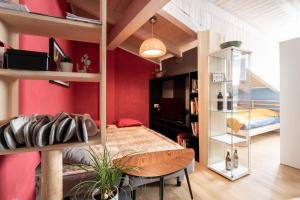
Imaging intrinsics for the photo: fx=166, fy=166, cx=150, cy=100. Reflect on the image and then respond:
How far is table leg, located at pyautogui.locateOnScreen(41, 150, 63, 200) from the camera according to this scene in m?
0.83

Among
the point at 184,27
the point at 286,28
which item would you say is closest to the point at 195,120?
the point at 184,27

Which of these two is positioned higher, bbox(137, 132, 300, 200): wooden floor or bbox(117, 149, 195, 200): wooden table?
bbox(117, 149, 195, 200): wooden table

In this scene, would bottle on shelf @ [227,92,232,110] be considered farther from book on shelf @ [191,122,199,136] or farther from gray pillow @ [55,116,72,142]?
gray pillow @ [55,116,72,142]

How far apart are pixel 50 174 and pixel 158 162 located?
1000 millimetres

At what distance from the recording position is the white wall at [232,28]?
288cm

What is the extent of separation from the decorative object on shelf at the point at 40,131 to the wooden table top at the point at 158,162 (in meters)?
0.74

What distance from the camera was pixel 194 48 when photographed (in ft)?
12.1

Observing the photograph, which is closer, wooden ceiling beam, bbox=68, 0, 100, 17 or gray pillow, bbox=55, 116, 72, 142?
gray pillow, bbox=55, 116, 72, 142

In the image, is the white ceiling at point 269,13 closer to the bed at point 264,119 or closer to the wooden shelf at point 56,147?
the bed at point 264,119

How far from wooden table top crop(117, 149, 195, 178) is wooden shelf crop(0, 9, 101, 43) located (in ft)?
3.54

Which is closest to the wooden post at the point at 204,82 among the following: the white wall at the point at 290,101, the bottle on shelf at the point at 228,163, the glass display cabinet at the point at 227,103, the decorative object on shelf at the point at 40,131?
the glass display cabinet at the point at 227,103

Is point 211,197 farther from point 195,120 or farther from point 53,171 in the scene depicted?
point 53,171

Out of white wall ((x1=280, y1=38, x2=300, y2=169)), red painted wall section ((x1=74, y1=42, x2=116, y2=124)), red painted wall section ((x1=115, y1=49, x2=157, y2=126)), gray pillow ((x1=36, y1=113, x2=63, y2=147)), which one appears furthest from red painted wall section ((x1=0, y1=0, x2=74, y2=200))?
white wall ((x1=280, y1=38, x2=300, y2=169))

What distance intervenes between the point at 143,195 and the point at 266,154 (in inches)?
112
